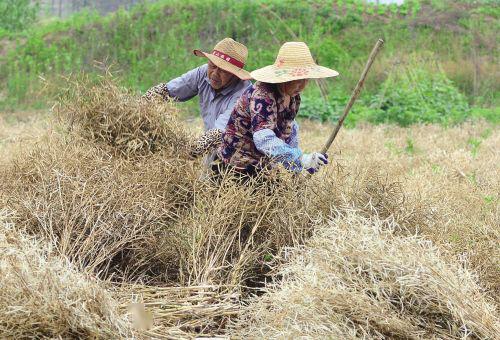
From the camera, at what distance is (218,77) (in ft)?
14.9

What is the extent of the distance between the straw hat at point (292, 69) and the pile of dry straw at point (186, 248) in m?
0.51

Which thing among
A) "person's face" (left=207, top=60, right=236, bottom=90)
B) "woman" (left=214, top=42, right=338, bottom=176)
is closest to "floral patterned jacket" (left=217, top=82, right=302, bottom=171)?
"woman" (left=214, top=42, right=338, bottom=176)

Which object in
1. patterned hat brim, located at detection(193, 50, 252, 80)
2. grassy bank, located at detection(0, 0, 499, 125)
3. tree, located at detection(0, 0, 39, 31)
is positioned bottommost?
tree, located at detection(0, 0, 39, 31)

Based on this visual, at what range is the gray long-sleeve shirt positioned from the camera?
4.59 m

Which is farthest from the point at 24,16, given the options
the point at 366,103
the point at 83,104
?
the point at 83,104

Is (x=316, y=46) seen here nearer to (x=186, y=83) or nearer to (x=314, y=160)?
(x=186, y=83)

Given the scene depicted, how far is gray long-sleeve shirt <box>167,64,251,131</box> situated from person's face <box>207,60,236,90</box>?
0.05m

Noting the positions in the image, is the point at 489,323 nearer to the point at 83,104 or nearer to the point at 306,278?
the point at 306,278

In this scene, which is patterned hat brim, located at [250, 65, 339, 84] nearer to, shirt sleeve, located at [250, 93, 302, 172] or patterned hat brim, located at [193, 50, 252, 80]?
shirt sleeve, located at [250, 93, 302, 172]

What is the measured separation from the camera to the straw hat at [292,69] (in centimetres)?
371

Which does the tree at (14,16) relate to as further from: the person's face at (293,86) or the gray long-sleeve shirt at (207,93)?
the person's face at (293,86)

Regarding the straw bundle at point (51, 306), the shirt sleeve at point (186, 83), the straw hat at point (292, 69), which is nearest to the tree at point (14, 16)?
the shirt sleeve at point (186, 83)

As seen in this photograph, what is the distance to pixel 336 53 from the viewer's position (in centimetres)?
1470

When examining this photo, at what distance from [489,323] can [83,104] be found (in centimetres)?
296
